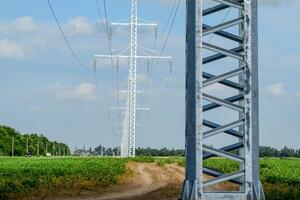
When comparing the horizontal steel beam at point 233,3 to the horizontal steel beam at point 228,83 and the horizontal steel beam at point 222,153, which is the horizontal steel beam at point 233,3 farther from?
the horizontal steel beam at point 222,153

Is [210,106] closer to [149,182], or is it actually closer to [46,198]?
[46,198]

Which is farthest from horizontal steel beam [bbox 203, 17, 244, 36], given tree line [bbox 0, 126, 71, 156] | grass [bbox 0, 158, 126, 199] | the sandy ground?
tree line [bbox 0, 126, 71, 156]

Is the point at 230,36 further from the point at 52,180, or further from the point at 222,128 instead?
the point at 52,180

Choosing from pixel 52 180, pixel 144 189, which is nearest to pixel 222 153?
pixel 52 180

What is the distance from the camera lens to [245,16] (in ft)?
33.2

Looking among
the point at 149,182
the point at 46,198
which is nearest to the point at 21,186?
the point at 46,198

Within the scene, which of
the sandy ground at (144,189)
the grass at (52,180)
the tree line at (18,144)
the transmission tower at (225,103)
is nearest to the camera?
the transmission tower at (225,103)

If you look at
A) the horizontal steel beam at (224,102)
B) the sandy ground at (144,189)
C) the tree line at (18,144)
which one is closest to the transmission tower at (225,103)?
the horizontal steel beam at (224,102)

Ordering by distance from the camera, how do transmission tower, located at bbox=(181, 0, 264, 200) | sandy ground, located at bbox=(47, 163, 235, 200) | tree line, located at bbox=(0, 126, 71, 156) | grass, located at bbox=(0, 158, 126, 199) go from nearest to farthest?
transmission tower, located at bbox=(181, 0, 264, 200), sandy ground, located at bbox=(47, 163, 235, 200), grass, located at bbox=(0, 158, 126, 199), tree line, located at bbox=(0, 126, 71, 156)

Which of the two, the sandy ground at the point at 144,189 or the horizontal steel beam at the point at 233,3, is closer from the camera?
the horizontal steel beam at the point at 233,3

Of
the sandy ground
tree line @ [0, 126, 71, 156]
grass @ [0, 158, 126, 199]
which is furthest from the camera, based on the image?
tree line @ [0, 126, 71, 156]

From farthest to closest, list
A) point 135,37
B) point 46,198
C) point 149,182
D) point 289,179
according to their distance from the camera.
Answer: point 135,37 < point 149,182 < point 289,179 < point 46,198

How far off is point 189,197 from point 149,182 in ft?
119

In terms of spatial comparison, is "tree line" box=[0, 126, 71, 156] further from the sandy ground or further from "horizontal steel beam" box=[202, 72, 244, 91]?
"horizontal steel beam" box=[202, 72, 244, 91]
